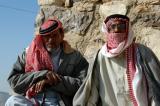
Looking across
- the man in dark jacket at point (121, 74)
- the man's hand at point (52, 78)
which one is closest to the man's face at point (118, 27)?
the man in dark jacket at point (121, 74)

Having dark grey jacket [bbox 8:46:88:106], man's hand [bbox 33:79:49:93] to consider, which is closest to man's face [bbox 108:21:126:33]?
dark grey jacket [bbox 8:46:88:106]

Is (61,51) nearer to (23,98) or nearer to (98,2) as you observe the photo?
(23,98)

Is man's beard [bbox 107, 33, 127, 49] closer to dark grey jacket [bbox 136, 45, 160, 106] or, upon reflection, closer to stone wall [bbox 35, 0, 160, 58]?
dark grey jacket [bbox 136, 45, 160, 106]

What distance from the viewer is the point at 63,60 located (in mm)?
4832

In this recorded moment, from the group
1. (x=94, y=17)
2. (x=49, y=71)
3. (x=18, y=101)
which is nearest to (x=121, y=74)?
(x=49, y=71)

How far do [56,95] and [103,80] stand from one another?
50 cm

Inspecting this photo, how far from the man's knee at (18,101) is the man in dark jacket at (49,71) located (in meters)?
0.01

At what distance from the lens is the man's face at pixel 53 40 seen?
4.77 metres

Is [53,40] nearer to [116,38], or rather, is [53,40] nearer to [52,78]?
[52,78]

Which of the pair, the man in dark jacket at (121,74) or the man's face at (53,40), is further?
the man's face at (53,40)

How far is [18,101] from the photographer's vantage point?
461cm

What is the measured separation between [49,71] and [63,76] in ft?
0.48

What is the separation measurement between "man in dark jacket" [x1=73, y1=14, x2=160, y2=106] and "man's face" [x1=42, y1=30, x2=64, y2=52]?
1.41ft

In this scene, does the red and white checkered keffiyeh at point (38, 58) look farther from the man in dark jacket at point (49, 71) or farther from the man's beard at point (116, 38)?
the man's beard at point (116, 38)
